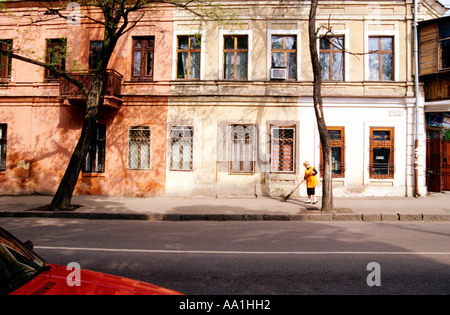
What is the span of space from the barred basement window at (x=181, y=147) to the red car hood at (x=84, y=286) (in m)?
10.9

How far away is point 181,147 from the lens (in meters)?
13.3

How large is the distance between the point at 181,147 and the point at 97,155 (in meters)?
4.24

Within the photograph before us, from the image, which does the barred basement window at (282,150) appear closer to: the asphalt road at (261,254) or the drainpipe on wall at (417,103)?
the asphalt road at (261,254)

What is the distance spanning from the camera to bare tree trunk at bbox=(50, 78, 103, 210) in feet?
32.1

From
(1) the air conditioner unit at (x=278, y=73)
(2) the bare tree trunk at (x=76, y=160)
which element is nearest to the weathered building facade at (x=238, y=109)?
(1) the air conditioner unit at (x=278, y=73)

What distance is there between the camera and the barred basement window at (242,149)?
13.1 m

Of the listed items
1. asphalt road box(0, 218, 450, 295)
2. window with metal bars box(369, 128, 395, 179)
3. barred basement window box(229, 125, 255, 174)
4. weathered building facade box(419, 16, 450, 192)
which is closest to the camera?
asphalt road box(0, 218, 450, 295)

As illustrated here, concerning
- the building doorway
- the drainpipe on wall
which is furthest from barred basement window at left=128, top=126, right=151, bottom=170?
the building doorway

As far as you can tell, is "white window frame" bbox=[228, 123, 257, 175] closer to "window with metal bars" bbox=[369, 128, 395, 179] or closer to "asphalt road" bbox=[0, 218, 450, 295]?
"asphalt road" bbox=[0, 218, 450, 295]

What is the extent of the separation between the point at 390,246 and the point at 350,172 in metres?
7.54

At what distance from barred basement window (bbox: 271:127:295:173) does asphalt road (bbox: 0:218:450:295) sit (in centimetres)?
496

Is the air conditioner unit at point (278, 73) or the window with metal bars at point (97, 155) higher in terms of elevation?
the air conditioner unit at point (278, 73)

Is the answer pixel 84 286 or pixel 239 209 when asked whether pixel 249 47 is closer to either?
pixel 239 209

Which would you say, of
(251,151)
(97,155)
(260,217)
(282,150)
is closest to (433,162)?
(282,150)
